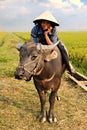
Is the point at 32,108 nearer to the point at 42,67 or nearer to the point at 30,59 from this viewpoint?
the point at 42,67

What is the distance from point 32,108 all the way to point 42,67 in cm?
168

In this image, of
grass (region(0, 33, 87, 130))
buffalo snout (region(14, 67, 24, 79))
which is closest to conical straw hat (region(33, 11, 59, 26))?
buffalo snout (region(14, 67, 24, 79))

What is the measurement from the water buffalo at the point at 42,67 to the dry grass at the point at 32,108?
26cm

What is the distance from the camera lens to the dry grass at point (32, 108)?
5.73 meters

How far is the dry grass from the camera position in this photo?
18.8 ft

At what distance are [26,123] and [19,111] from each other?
66 centimetres

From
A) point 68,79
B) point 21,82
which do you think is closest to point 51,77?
point 21,82

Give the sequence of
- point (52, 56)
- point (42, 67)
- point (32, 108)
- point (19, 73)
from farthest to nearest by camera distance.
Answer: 1. point (32, 108)
2. point (52, 56)
3. point (42, 67)
4. point (19, 73)

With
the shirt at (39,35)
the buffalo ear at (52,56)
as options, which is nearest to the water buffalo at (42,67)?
the buffalo ear at (52,56)

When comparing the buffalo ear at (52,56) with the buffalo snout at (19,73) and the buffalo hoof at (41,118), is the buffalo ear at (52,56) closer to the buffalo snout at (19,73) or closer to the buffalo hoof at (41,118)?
the buffalo snout at (19,73)

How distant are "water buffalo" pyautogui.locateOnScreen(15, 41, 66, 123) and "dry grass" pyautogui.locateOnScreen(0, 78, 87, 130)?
0.84 feet

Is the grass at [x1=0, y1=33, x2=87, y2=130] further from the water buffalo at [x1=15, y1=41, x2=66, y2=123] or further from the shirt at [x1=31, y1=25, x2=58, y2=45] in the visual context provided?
the shirt at [x1=31, y1=25, x2=58, y2=45]

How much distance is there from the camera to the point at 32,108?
6.61 m

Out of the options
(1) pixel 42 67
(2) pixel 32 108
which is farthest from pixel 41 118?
(1) pixel 42 67
